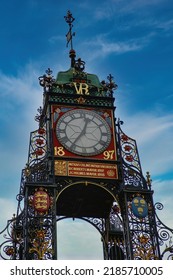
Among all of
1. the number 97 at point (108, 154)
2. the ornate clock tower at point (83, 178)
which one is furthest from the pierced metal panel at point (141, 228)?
the number 97 at point (108, 154)

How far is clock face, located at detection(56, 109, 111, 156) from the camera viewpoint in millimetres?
18359

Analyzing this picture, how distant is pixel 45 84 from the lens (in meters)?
19.7

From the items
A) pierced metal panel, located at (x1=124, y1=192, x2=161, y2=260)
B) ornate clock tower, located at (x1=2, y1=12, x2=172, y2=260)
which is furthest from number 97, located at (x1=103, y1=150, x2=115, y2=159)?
pierced metal panel, located at (x1=124, y1=192, x2=161, y2=260)

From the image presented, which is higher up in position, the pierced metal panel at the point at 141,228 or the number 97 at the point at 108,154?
the number 97 at the point at 108,154

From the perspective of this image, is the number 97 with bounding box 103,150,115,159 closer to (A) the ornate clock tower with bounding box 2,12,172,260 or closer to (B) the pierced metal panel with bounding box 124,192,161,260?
(A) the ornate clock tower with bounding box 2,12,172,260

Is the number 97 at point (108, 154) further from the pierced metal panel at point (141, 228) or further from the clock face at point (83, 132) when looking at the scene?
the pierced metal panel at point (141, 228)

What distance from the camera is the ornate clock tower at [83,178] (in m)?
16.8

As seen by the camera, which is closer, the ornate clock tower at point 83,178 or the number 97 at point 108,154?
the ornate clock tower at point 83,178

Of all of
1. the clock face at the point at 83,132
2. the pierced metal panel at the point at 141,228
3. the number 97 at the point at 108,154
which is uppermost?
the clock face at the point at 83,132

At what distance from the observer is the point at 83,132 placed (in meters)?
18.7

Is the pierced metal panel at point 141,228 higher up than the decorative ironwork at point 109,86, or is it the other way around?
the decorative ironwork at point 109,86

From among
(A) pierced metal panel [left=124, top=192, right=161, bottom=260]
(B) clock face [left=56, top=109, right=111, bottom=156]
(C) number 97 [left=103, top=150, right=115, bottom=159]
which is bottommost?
(A) pierced metal panel [left=124, top=192, right=161, bottom=260]

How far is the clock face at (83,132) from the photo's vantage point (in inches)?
723
